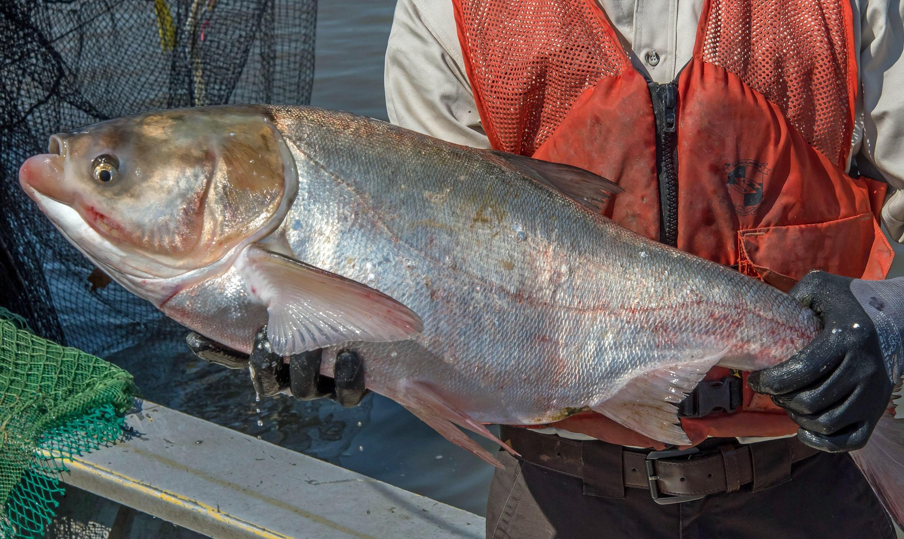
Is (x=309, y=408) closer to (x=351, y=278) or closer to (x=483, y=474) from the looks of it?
(x=483, y=474)

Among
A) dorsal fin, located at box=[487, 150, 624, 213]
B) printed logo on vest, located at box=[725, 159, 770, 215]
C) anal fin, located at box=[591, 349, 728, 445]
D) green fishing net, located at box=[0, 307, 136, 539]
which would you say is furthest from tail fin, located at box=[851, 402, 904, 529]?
green fishing net, located at box=[0, 307, 136, 539]

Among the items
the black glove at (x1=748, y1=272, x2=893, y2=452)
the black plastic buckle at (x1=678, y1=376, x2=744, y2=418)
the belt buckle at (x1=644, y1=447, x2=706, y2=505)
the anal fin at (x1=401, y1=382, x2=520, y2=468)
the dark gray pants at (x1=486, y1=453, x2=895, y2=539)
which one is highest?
the black glove at (x1=748, y1=272, x2=893, y2=452)

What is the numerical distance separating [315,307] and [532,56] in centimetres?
92

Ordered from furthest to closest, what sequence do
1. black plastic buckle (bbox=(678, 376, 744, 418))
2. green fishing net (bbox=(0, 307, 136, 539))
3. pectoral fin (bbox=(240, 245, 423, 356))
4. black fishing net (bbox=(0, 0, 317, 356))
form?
black fishing net (bbox=(0, 0, 317, 356)) → green fishing net (bbox=(0, 307, 136, 539)) → black plastic buckle (bbox=(678, 376, 744, 418)) → pectoral fin (bbox=(240, 245, 423, 356))

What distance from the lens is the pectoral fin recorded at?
1.74 metres

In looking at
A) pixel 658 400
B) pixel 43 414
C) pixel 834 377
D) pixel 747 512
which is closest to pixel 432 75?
pixel 658 400

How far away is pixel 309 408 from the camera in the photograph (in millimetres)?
4973

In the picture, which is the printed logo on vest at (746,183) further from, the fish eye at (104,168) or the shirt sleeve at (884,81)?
the fish eye at (104,168)

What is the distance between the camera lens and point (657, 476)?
7.10 feet

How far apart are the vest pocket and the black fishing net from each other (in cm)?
303

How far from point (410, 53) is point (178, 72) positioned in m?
3.07

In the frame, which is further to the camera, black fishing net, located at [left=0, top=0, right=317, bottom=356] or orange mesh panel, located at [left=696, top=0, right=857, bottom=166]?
black fishing net, located at [left=0, top=0, right=317, bottom=356]

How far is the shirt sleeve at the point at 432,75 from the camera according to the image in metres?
2.27

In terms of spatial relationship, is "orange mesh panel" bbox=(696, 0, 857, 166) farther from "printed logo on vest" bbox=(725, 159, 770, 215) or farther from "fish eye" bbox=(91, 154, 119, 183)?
"fish eye" bbox=(91, 154, 119, 183)
